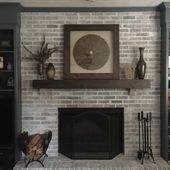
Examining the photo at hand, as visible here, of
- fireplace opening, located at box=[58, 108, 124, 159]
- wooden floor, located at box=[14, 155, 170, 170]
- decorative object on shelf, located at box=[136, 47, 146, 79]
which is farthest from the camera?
fireplace opening, located at box=[58, 108, 124, 159]

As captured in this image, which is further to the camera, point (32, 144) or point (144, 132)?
point (144, 132)

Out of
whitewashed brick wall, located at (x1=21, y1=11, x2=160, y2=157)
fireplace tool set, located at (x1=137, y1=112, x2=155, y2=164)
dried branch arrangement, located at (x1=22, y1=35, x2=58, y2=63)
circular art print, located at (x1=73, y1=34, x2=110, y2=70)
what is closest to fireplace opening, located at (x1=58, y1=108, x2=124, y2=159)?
whitewashed brick wall, located at (x1=21, y1=11, x2=160, y2=157)

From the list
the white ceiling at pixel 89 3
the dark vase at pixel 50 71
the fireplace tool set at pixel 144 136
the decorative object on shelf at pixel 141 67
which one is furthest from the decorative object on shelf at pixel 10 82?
the fireplace tool set at pixel 144 136

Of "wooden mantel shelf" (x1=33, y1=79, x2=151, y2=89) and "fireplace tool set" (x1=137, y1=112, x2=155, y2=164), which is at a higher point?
"wooden mantel shelf" (x1=33, y1=79, x2=151, y2=89)

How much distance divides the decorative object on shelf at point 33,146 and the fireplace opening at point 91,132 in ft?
1.53

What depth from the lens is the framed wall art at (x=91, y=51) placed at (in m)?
4.57

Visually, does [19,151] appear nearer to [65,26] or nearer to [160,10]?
[65,26]

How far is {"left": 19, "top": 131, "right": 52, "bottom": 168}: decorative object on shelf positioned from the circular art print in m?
1.28

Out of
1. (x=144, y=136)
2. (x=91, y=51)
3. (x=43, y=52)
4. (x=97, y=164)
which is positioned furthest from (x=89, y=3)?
(x=97, y=164)

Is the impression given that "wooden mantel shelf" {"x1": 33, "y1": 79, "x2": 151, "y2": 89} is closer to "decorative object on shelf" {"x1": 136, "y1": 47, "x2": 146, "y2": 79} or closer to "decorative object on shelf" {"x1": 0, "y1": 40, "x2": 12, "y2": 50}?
"decorative object on shelf" {"x1": 136, "y1": 47, "x2": 146, "y2": 79}

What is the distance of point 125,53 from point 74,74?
864mm

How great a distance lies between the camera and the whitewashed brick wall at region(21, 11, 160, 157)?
15.1ft

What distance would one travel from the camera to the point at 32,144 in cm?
420

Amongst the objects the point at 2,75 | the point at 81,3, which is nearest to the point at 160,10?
the point at 81,3
